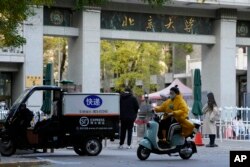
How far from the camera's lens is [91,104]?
17516mm

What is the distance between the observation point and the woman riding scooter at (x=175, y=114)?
15.8 m

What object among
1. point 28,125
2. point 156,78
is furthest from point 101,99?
point 156,78

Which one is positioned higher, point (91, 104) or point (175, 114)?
point (91, 104)

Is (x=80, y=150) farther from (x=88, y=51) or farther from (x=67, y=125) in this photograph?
(x=88, y=51)

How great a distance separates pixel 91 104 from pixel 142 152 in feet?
Result: 7.90

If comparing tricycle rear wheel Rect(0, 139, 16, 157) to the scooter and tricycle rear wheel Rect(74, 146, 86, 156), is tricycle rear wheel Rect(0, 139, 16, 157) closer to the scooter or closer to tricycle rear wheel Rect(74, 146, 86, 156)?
tricycle rear wheel Rect(74, 146, 86, 156)

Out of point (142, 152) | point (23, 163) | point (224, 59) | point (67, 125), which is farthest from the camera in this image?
point (224, 59)

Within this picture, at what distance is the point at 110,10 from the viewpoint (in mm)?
30188

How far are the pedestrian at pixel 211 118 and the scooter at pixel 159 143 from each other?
5830 millimetres

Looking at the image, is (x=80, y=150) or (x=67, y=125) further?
(x=80, y=150)

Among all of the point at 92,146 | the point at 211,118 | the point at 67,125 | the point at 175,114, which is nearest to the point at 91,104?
the point at 67,125

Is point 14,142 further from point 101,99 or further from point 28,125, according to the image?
point 101,99

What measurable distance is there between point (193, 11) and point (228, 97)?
4.51m

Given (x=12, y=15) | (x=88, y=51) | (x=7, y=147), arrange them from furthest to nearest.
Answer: (x=88, y=51) < (x=7, y=147) < (x=12, y=15)
